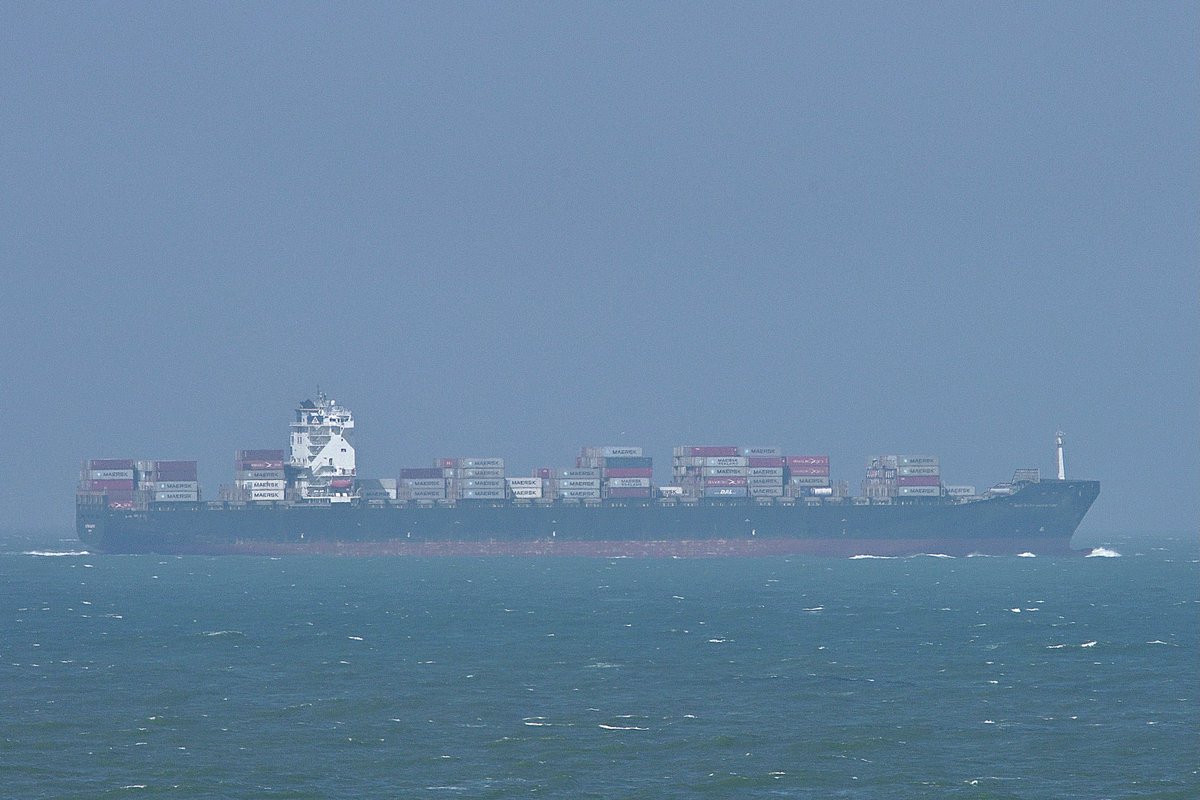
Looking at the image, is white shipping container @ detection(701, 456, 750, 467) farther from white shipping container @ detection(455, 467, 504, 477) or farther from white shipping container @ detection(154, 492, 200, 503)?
white shipping container @ detection(154, 492, 200, 503)

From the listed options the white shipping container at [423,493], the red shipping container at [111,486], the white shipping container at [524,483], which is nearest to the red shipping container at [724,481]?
the white shipping container at [524,483]

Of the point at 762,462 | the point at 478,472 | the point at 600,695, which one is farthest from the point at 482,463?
the point at 600,695

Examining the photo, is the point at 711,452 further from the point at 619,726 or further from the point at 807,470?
the point at 619,726

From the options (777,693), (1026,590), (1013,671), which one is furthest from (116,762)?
(1026,590)

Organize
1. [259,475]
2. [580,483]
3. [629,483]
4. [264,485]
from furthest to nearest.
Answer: [259,475] → [264,485] → [629,483] → [580,483]

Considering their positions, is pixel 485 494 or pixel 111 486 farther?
pixel 111 486

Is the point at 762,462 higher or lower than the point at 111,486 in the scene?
higher
